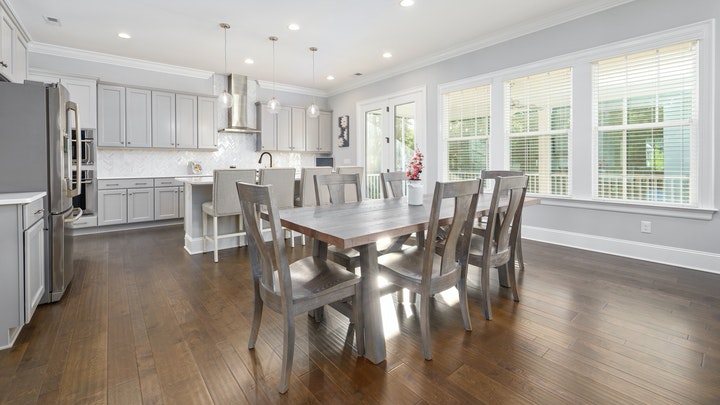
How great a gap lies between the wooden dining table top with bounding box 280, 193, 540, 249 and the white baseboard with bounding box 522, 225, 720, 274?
1.91 m

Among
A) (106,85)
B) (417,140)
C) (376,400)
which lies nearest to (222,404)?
(376,400)

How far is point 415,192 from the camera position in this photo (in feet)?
8.81

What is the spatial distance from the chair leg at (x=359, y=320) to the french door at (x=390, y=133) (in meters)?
4.33

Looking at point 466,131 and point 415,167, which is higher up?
point 466,131

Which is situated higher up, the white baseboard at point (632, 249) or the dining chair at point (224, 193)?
the dining chair at point (224, 193)

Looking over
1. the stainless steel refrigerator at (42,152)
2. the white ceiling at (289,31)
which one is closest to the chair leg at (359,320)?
the stainless steel refrigerator at (42,152)

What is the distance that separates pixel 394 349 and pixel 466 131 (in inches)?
157

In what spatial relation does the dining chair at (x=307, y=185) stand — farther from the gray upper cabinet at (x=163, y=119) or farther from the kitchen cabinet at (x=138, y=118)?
the kitchen cabinet at (x=138, y=118)

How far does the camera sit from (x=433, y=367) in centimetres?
178

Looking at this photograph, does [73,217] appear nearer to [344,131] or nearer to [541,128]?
[541,128]

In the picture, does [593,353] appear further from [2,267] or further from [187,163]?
[187,163]

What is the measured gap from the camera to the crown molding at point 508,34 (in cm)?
379

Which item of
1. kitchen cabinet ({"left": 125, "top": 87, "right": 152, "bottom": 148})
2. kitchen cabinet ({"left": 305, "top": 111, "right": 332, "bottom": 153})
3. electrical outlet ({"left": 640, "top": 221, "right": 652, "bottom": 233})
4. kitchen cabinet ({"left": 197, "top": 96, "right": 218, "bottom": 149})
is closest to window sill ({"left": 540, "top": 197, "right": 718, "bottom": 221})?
electrical outlet ({"left": 640, "top": 221, "right": 652, "bottom": 233})

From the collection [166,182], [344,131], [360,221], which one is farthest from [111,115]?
[360,221]
